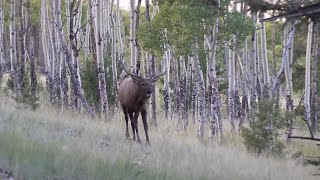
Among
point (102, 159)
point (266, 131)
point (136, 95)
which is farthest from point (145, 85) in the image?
point (102, 159)

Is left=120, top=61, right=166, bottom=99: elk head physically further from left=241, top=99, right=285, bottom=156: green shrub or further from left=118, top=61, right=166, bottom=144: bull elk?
left=241, top=99, right=285, bottom=156: green shrub

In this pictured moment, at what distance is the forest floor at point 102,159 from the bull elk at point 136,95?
2.08 ft

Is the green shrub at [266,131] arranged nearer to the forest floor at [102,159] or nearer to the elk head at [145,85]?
the forest floor at [102,159]

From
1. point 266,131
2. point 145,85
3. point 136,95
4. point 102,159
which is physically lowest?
point 266,131

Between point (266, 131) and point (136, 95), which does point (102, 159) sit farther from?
point (266, 131)

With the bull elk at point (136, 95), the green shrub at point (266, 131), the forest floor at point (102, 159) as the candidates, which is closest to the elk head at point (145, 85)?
the bull elk at point (136, 95)

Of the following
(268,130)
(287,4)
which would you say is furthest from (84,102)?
(287,4)

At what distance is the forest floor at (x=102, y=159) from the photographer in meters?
6.14

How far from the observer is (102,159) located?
6793 millimetres

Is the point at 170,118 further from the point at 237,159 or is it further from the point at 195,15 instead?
the point at 237,159

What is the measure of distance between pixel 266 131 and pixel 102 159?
6417 millimetres

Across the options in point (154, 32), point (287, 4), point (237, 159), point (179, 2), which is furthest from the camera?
point (154, 32)

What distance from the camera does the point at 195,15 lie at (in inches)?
460

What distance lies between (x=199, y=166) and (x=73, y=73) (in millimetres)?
8423
